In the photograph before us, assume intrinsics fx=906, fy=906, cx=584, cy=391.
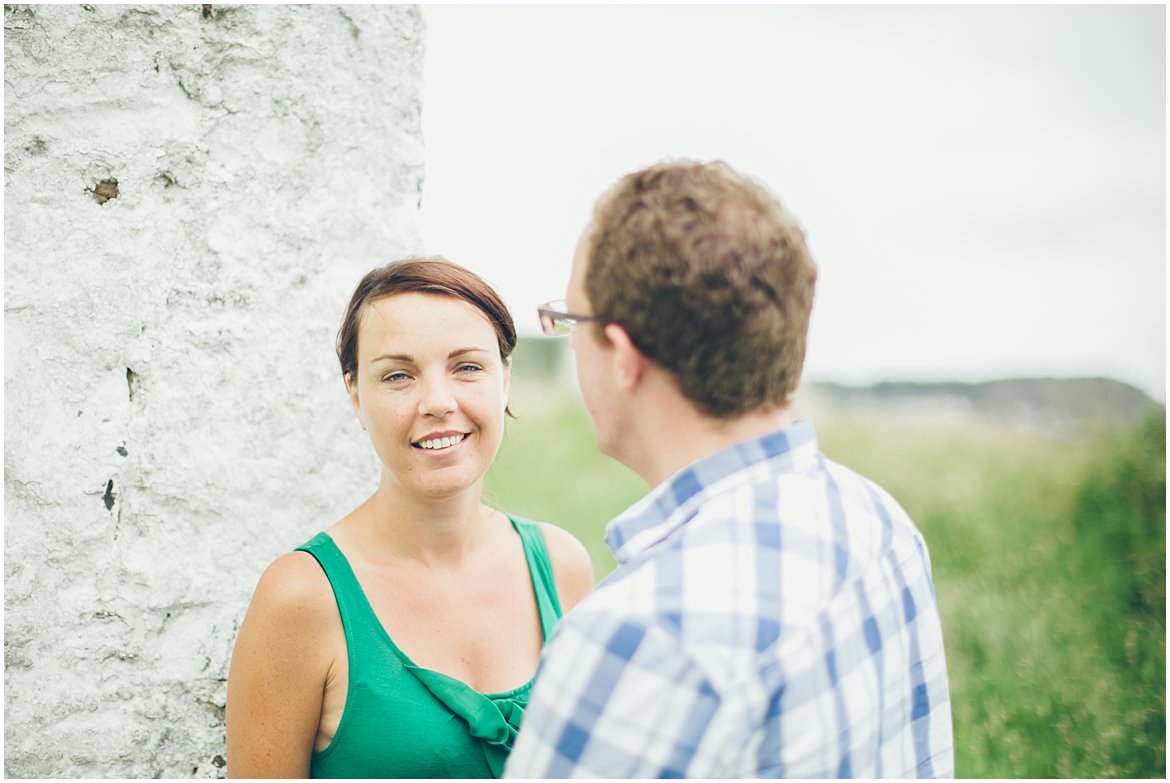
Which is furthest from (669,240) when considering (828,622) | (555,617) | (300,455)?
(300,455)

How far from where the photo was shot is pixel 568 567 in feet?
7.58

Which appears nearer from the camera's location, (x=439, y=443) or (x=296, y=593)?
(x=296, y=593)

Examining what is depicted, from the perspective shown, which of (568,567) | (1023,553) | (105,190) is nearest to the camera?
(105,190)

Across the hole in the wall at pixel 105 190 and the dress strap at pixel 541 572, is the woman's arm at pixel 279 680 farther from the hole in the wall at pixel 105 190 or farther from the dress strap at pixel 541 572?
the hole in the wall at pixel 105 190

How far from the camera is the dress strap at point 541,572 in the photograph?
213 centimetres

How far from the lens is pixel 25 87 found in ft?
6.91

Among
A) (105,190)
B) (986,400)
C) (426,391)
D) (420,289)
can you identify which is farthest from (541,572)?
(986,400)

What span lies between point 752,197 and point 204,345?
1543 mm

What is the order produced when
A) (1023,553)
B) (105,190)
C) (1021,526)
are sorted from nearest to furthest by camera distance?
(105,190)
(1023,553)
(1021,526)

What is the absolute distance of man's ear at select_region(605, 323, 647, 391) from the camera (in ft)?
4.13

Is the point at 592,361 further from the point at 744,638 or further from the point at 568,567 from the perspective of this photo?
the point at 568,567

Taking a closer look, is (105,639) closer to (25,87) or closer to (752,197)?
(25,87)

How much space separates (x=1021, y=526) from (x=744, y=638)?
6857 millimetres

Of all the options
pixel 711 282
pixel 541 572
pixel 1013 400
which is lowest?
pixel 1013 400
